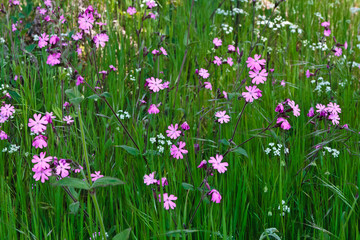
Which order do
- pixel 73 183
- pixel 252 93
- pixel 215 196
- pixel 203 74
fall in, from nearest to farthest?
pixel 73 183 < pixel 215 196 < pixel 252 93 < pixel 203 74

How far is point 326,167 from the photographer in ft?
6.88

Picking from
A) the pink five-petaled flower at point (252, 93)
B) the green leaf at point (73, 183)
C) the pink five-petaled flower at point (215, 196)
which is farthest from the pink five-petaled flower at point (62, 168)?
the pink five-petaled flower at point (252, 93)

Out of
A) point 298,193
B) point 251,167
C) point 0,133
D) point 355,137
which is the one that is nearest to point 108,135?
point 0,133

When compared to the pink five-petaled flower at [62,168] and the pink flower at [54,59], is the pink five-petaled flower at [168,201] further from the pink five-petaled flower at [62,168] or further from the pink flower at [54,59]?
the pink flower at [54,59]

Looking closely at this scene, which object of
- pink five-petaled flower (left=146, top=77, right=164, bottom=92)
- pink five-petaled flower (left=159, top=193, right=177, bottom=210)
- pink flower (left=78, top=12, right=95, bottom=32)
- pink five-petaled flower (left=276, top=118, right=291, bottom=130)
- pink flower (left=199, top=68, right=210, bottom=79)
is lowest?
pink five-petaled flower (left=159, top=193, right=177, bottom=210)

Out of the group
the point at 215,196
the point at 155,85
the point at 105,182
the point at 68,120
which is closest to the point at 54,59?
the point at 68,120

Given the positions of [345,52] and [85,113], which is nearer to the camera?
[85,113]

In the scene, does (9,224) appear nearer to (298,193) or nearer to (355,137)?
(298,193)

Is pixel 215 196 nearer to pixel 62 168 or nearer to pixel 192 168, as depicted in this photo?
pixel 192 168

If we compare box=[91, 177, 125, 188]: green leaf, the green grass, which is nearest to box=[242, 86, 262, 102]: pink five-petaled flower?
the green grass

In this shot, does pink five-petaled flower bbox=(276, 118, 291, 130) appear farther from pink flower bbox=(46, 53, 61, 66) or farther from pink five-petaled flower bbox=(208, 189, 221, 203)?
pink flower bbox=(46, 53, 61, 66)

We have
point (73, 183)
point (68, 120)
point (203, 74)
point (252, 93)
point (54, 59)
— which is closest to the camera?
point (73, 183)

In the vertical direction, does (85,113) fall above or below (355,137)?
above

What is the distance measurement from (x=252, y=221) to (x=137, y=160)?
600 mm
